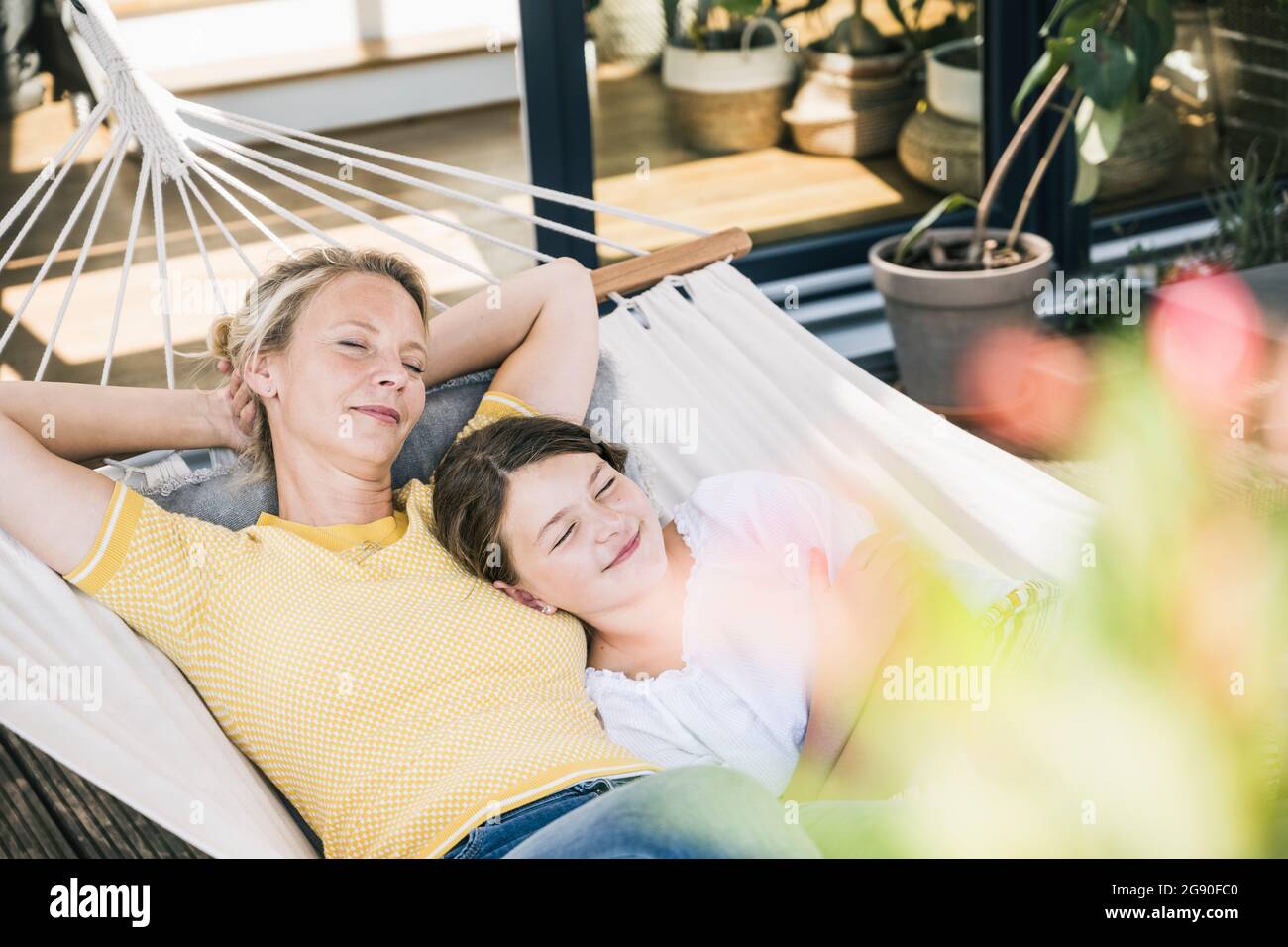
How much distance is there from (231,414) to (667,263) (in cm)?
69

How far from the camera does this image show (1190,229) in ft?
12.0

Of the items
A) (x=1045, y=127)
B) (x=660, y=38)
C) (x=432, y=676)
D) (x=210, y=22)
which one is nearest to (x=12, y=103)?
(x=210, y=22)

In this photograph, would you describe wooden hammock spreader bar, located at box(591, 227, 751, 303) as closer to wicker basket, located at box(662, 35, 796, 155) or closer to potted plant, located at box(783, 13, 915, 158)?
wicker basket, located at box(662, 35, 796, 155)

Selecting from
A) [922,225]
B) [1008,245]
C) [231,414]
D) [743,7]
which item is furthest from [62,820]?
[743,7]

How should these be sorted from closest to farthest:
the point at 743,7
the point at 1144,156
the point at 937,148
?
1. the point at 743,7
2. the point at 937,148
3. the point at 1144,156

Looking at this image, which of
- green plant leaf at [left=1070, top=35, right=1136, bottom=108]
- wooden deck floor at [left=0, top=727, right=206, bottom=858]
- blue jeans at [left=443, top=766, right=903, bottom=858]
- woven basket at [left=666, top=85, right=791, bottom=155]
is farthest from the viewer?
woven basket at [left=666, top=85, right=791, bottom=155]

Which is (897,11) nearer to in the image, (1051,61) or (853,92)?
(853,92)

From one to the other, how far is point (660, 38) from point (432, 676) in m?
2.12

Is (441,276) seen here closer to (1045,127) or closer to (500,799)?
(1045,127)

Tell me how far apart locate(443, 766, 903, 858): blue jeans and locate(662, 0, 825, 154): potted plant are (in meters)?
2.31

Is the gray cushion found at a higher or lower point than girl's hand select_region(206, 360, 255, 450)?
lower

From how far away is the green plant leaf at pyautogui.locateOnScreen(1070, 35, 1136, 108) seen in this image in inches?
105

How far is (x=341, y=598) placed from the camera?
1.42 m

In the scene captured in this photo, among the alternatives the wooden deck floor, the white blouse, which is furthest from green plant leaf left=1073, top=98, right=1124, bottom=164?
the wooden deck floor
